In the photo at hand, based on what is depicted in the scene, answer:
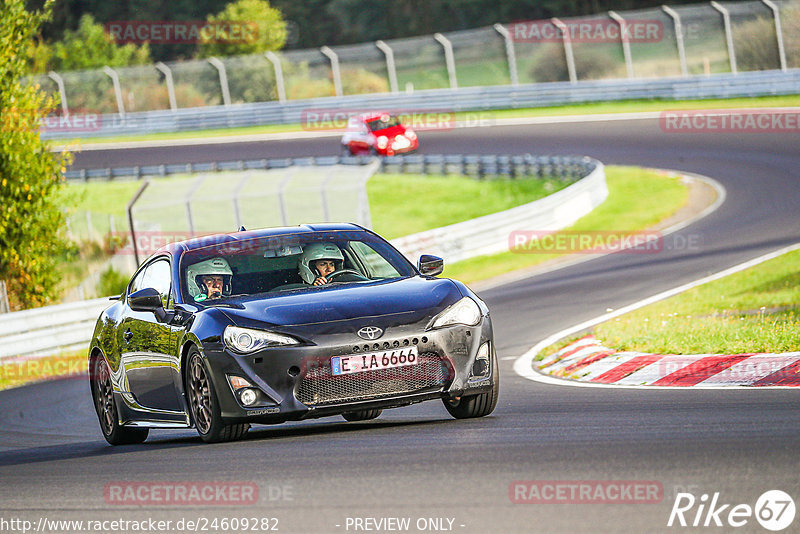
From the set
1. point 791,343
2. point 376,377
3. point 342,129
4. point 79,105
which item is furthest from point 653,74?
point 376,377

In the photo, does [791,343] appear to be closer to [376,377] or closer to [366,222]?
[376,377]

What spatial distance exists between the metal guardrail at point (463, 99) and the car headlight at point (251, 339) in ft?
114

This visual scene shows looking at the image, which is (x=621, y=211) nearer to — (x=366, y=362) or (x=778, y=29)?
(x=778, y=29)

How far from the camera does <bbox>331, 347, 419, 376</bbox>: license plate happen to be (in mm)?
7570

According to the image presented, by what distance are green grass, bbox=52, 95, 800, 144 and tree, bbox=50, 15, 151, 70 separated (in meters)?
16.5

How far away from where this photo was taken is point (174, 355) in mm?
8461

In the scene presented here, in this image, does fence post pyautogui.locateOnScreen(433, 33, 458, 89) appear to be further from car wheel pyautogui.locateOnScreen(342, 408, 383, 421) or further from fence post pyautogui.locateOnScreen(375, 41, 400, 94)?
car wheel pyautogui.locateOnScreen(342, 408, 383, 421)

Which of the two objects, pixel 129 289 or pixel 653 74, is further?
pixel 653 74

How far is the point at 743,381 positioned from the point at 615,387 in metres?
1.05

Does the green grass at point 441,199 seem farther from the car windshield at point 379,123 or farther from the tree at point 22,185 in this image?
the tree at point 22,185

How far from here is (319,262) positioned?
885 centimetres

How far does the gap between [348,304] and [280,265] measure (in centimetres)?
108

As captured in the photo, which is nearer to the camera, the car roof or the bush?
the car roof

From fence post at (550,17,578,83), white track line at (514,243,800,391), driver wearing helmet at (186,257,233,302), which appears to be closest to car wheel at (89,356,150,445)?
driver wearing helmet at (186,257,233,302)
